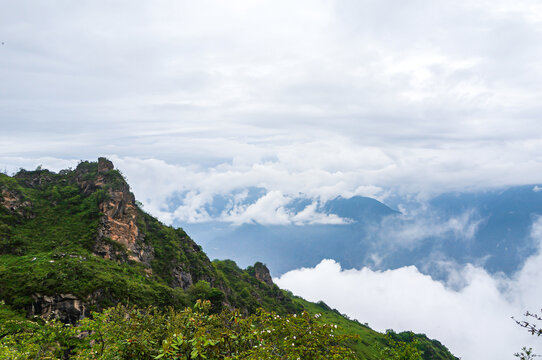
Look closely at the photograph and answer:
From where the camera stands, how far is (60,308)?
35469 mm

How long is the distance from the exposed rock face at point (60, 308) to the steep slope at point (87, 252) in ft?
0.33

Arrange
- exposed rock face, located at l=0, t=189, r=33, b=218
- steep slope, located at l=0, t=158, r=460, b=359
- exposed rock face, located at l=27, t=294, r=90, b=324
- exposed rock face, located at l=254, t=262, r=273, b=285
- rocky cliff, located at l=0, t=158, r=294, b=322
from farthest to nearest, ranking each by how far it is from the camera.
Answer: exposed rock face, located at l=254, t=262, r=273, b=285 → exposed rock face, located at l=0, t=189, r=33, b=218 → rocky cliff, located at l=0, t=158, r=294, b=322 → steep slope, located at l=0, t=158, r=460, b=359 → exposed rock face, located at l=27, t=294, r=90, b=324

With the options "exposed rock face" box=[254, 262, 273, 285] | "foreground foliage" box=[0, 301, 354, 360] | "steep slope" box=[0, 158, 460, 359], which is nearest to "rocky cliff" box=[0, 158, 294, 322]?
"steep slope" box=[0, 158, 460, 359]

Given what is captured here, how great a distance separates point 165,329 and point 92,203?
197 ft

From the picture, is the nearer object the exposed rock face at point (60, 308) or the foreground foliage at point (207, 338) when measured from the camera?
the foreground foliage at point (207, 338)

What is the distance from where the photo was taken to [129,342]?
39.2ft

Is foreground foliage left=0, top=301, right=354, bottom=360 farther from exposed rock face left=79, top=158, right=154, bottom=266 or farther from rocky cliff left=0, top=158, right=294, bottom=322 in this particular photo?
exposed rock face left=79, top=158, right=154, bottom=266

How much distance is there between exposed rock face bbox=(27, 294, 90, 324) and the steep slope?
0.33 ft

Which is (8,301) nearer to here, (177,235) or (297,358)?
(297,358)

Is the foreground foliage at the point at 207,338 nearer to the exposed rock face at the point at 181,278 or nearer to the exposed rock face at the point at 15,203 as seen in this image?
the exposed rock face at the point at 15,203

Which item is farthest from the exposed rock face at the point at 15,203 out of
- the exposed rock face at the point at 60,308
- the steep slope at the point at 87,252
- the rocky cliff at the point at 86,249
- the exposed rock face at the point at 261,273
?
the exposed rock face at the point at 261,273

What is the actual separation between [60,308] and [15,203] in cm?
3424

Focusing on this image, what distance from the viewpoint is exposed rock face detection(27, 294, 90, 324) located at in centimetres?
3425

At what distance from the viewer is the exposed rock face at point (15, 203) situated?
5522 cm
